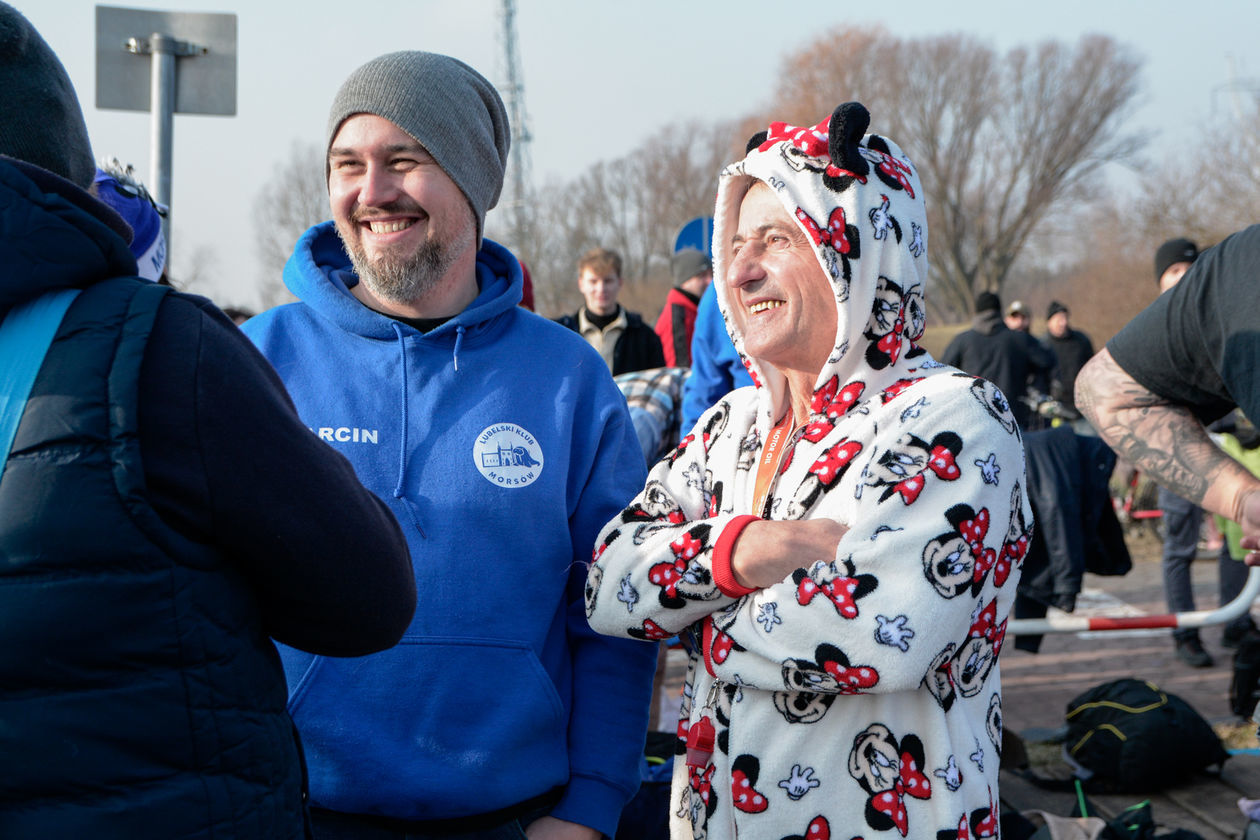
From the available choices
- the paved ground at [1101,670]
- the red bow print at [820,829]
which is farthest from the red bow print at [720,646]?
the paved ground at [1101,670]

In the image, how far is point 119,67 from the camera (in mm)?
4590

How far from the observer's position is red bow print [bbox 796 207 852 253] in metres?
1.97

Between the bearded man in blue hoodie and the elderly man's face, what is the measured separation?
0.32 m

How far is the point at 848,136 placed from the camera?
1.97m

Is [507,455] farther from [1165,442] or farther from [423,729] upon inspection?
[1165,442]

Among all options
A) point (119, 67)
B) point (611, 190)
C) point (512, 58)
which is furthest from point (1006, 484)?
point (611, 190)

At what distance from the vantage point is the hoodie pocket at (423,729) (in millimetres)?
1828

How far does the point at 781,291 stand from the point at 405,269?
73cm

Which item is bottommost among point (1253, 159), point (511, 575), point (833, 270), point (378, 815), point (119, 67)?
point (378, 815)

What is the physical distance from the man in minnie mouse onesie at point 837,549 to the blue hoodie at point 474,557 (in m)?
0.13

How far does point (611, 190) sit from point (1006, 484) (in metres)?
53.4

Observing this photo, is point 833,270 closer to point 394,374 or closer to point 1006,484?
point 1006,484

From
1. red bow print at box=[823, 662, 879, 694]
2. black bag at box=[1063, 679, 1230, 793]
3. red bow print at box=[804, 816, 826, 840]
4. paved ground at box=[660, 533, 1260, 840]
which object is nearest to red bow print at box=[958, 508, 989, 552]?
red bow print at box=[823, 662, 879, 694]

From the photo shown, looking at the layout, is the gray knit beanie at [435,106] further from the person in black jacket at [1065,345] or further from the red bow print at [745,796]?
the person in black jacket at [1065,345]
